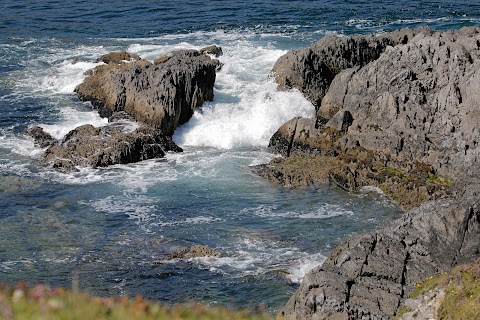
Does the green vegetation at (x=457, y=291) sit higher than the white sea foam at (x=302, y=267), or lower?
higher

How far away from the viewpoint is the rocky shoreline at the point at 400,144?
2297 cm

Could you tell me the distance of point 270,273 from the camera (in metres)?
26.6

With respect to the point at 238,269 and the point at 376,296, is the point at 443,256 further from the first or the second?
the point at 238,269

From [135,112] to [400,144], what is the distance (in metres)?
16.1

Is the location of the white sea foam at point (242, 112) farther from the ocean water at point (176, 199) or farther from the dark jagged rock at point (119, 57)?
the dark jagged rock at point (119, 57)

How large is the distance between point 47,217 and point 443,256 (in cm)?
1791

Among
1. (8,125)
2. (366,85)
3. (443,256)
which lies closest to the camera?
(443,256)

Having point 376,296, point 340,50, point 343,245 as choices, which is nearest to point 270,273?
point 343,245

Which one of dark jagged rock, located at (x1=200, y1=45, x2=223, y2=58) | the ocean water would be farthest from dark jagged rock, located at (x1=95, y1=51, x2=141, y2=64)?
dark jagged rock, located at (x1=200, y1=45, x2=223, y2=58)

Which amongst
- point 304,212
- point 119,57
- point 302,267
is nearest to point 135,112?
point 119,57

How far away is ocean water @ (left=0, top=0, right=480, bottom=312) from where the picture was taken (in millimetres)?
26938

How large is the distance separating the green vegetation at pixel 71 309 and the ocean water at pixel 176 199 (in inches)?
372

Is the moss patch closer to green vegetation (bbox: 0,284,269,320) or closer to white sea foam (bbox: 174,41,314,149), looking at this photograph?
white sea foam (bbox: 174,41,314,149)

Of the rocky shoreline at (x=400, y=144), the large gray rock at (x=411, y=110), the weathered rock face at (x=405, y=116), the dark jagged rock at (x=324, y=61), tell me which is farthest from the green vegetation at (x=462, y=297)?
the dark jagged rock at (x=324, y=61)
